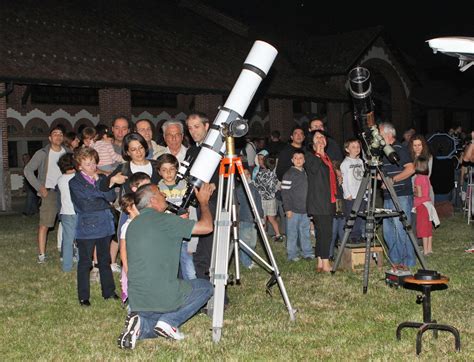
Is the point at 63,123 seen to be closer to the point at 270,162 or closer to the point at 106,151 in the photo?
the point at 270,162

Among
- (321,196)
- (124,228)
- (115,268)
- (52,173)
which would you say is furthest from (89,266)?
(52,173)

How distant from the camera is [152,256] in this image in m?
5.53

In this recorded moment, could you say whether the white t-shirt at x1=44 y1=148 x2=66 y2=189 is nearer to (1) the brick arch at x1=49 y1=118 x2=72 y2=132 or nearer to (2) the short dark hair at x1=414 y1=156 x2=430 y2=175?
(2) the short dark hair at x1=414 y1=156 x2=430 y2=175

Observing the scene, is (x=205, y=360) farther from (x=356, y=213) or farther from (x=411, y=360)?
(x=356, y=213)

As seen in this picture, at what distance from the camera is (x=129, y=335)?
18.0 feet

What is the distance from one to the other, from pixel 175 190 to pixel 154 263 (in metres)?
1.49

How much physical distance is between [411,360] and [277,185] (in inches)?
297

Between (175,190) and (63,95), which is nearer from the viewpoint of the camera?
(175,190)

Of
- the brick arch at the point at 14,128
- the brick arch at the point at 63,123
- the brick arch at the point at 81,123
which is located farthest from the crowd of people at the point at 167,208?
the brick arch at the point at 81,123

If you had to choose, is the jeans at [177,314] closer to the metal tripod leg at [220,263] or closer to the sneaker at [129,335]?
the sneaker at [129,335]

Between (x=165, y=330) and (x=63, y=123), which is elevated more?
(x=63, y=123)

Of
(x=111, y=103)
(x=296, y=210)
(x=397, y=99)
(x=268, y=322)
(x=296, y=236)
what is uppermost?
(x=397, y=99)

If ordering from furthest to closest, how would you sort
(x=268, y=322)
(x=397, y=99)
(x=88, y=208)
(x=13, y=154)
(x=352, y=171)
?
(x=397, y=99)
(x=13, y=154)
(x=352, y=171)
(x=88, y=208)
(x=268, y=322)

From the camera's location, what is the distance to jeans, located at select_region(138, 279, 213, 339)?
5.70m
